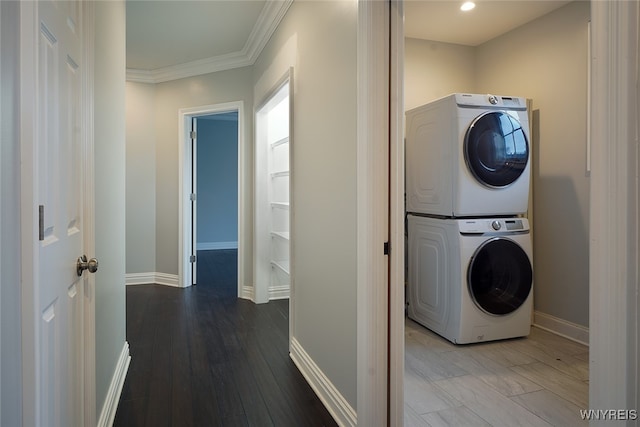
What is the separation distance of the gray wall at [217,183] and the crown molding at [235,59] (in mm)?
3184

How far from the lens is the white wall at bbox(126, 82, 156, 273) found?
4.77m

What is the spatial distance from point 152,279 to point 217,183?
11.6ft

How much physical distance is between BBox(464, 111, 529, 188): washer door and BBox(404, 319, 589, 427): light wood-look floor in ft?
4.00

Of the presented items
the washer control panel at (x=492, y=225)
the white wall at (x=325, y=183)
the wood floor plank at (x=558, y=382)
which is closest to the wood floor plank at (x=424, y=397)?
the white wall at (x=325, y=183)

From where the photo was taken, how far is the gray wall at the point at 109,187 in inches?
68.2

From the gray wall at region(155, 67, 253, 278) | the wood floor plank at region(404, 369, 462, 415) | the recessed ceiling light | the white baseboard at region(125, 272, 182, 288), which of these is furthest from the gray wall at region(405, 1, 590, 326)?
the white baseboard at region(125, 272, 182, 288)

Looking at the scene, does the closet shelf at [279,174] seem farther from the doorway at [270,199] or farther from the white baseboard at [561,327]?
the white baseboard at [561,327]

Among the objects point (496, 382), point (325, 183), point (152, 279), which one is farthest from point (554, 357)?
point (152, 279)

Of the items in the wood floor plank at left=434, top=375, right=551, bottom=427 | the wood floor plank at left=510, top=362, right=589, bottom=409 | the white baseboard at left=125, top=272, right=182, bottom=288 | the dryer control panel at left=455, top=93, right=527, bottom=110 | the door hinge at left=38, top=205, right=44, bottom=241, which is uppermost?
the dryer control panel at left=455, top=93, right=527, bottom=110

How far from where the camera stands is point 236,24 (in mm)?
3465

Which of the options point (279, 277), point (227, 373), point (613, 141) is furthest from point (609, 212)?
point (279, 277)

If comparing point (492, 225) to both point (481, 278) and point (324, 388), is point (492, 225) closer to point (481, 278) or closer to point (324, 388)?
point (481, 278)

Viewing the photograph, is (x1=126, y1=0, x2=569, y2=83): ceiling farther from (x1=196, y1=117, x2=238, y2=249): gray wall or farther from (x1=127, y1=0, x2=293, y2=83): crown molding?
(x1=196, y1=117, x2=238, y2=249): gray wall

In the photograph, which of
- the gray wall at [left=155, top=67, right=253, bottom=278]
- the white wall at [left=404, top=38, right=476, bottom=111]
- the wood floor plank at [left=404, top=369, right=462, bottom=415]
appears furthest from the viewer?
the gray wall at [left=155, top=67, right=253, bottom=278]
